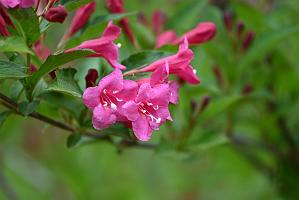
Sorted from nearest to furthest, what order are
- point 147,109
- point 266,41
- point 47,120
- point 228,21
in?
point 147,109
point 47,120
point 266,41
point 228,21

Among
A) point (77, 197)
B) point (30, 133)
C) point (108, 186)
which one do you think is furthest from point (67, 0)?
point (30, 133)

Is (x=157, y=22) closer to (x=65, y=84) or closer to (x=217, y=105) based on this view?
Answer: (x=217, y=105)

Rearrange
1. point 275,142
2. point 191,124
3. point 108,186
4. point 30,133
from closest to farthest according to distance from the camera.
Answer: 1. point 191,124
2. point 275,142
3. point 108,186
4. point 30,133

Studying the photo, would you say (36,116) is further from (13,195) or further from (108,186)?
(108,186)

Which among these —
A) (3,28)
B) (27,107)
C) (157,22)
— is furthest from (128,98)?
(157,22)

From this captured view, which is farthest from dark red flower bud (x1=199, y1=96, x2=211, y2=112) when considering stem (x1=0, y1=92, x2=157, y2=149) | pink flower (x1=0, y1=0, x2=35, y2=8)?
pink flower (x1=0, y1=0, x2=35, y2=8)

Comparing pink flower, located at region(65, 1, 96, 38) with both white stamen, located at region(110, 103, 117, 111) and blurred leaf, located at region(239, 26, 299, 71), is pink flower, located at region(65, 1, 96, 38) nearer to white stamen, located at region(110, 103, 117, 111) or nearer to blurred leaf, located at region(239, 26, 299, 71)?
white stamen, located at region(110, 103, 117, 111)

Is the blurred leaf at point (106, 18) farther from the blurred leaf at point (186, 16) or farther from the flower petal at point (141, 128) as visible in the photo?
the blurred leaf at point (186, 16)
